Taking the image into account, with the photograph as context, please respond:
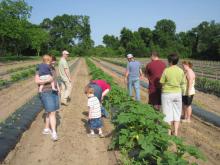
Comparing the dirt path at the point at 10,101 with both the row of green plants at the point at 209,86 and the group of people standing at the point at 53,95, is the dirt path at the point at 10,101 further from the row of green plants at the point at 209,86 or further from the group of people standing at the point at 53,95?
the row of green plants at the point at 209,86

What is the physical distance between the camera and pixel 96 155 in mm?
6293

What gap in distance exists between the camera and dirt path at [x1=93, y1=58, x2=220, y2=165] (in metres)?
6.33

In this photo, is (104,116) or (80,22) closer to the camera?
(104,116)

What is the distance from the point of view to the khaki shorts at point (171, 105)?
6660mm

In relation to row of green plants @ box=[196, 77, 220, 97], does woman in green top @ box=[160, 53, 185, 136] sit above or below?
above

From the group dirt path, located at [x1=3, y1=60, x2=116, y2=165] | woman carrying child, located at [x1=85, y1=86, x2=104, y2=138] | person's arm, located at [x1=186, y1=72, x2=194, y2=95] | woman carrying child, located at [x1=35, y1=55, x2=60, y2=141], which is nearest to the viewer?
dirt path, located at [x1=3, y1=60, x2=116, y2=165]

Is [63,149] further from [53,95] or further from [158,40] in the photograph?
[158,40]

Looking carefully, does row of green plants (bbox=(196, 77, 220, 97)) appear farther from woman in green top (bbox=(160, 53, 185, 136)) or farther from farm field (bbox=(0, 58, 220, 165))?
woman in green top (bbox=(160, 53, 185, 136))

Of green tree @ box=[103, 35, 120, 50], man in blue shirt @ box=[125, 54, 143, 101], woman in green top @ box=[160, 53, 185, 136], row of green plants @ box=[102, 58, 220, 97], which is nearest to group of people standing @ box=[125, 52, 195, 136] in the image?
woman in green top @ box=[160, 53, 185, 136]

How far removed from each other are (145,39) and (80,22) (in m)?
23.7

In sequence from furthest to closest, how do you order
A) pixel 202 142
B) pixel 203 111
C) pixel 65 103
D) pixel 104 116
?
pixel 65 103
pixel 203 111
pixel 104 116
pixel 202 142

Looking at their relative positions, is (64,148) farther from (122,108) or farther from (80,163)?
(122,108)

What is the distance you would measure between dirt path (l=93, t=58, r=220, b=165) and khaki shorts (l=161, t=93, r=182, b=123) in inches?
32.8

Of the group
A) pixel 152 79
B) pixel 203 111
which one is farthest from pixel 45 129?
pixel 203 111
